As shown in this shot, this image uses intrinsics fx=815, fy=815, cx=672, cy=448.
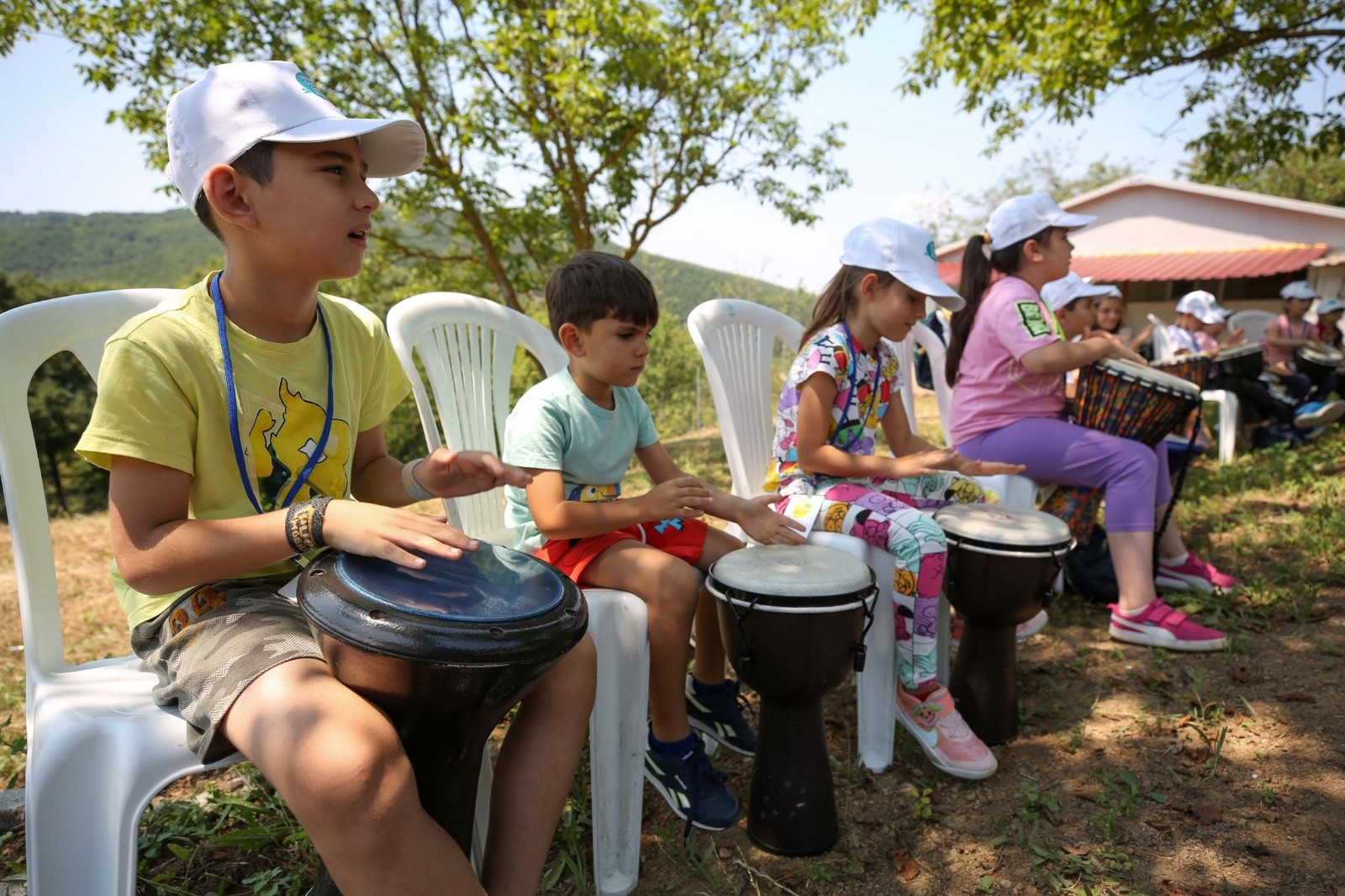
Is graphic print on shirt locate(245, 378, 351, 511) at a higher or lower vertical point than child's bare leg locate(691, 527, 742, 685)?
higher

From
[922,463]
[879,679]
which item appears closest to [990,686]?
[879,679]

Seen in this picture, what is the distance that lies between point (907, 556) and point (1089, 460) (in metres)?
1.25

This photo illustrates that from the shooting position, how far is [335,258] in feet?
5.21

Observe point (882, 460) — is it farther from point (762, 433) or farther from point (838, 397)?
point (762, 433)

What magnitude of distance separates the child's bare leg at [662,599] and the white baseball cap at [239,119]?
1139 mm

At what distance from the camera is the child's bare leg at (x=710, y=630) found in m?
2.42

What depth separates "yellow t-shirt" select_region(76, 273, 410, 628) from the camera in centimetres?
141

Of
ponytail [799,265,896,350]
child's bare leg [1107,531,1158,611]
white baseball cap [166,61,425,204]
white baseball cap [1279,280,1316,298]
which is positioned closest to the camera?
white baseball cap [166,61,425,204]

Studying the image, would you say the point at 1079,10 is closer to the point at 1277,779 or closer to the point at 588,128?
the point at 588,128

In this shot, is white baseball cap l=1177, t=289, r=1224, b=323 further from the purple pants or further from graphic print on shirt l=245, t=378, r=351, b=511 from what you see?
graphic print on shirt l=245, t=378, r=351, b=511

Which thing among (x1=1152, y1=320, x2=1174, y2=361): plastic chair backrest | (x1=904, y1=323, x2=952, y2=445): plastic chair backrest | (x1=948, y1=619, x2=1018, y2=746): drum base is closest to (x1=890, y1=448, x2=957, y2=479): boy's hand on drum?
(x1=948, y1=619, x2=1018, y2=746): drum base

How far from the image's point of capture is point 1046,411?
336 cm

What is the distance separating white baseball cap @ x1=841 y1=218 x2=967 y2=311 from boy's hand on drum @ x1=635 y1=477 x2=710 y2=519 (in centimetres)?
111

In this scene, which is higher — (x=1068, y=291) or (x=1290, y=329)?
(x=1068, y=291)
